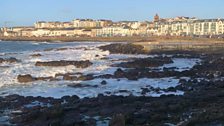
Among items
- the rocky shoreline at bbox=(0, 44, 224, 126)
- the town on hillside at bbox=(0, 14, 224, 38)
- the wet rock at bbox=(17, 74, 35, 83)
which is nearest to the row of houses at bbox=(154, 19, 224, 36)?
the town on hillside at bbox=(0, 14, 224, 38)

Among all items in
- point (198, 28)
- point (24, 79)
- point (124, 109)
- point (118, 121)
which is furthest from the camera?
point (198, 28)

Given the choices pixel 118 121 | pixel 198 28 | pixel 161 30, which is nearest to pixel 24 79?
pixel 118 121

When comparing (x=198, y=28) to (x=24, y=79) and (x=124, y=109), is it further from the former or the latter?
(x=124, y=109)

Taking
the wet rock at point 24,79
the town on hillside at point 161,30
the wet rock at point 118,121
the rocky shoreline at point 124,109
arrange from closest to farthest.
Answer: the wet rock at point 118,121 → the rocky shoreline at point 124,109 → the wet rock at point 24,79 → the town on hillside at point 161,30

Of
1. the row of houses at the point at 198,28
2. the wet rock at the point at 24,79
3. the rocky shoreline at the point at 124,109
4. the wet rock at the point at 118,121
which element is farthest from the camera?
the row of houses at the point at 198,28

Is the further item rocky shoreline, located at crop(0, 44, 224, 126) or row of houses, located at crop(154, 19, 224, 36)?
row of houses, located at crop(154, 19, 224, 36)

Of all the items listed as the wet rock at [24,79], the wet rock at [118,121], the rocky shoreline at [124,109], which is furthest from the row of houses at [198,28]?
the wet rock at [118,121]

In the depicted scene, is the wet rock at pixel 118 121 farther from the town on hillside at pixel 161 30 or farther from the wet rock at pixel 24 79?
the town on hillside at pixel 161 30

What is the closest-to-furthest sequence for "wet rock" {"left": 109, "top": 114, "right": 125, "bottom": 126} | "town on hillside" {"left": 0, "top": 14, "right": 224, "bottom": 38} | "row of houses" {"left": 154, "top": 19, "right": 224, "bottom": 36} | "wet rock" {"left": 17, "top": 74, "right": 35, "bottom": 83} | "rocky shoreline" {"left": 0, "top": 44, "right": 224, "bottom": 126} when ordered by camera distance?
"wet rock" {"left": 109, "top": 114, "right": 125, "bottom": 126} < "rocky shoreline" {"left": 0, "top": 44, "right": 224, "bottom": 126} < "wet rock" {"left": 17, "top": 74, "right": 35, "bottom": 83} < "row of houses" {"left": 154, "top": 19, "right": 224, "bottom": 36} < "town on hillside" {"left": 0, "top": 14, "right": 224, "bottom": 38}

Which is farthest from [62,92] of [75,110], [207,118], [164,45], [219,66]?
[164,45]

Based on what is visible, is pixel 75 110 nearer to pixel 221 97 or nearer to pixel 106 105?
pixel 106 105

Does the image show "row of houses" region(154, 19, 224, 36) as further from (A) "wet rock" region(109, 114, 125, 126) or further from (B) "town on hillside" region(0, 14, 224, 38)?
(A) "wet rock" region(109, 114, 125, 126)

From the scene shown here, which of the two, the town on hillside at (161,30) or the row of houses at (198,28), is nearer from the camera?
the row of houses at (198,28)

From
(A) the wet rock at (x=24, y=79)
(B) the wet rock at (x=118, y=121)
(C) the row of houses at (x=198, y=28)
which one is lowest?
(A) the wet rock at (x=24, y=79)
